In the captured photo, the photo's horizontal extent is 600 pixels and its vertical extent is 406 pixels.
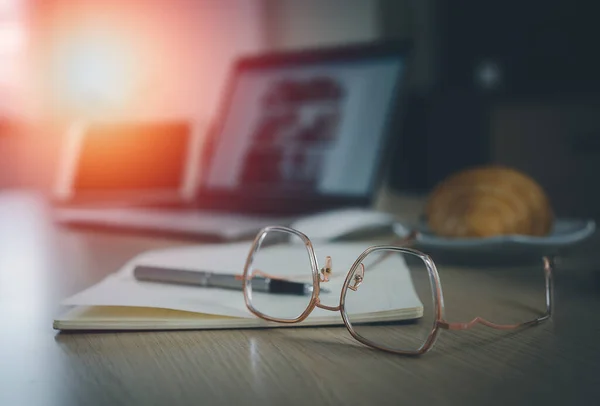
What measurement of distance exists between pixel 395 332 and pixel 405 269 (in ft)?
0.41

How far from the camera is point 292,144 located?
954mm

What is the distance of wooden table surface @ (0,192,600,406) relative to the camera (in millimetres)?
256

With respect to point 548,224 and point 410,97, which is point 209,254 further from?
point 410,97

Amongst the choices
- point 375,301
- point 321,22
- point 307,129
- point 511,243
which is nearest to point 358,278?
point 375,301

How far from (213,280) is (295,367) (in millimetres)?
144

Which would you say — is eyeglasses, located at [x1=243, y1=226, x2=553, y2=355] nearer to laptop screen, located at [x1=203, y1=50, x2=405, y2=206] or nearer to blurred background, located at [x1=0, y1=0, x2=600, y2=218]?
laptop screen, located at [x1=203, y1=50, x2=405, y2=206]

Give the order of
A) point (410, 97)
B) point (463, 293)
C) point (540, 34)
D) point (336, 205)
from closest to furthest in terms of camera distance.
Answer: point (463, 293)
point (336, 205)
point (410, 97)
point (540, 34)

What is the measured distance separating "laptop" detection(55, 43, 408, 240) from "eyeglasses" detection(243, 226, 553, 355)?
0.35 meters

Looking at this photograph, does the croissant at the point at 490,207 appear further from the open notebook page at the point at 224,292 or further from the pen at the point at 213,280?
the pen at the point at 213,280

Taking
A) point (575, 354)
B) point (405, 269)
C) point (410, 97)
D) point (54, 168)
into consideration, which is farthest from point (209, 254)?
point (54, 168)

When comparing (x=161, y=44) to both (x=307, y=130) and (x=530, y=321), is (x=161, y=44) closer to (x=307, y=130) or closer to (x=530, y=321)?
(x=307, y=130)

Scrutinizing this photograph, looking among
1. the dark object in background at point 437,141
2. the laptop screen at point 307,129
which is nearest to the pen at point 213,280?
the laptop screen at point 307,129

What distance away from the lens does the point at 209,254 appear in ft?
1.72

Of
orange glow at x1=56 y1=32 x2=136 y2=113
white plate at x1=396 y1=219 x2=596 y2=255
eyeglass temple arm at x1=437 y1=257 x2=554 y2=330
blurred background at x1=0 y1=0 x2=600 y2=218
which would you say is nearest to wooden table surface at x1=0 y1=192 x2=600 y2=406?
eyeglass temple arm at x1=437 y1=257 x2=554 y2=330
